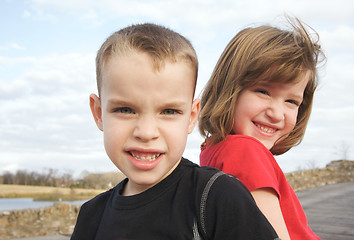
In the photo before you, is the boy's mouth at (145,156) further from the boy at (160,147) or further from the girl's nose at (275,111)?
the girl's nose at (275,111)

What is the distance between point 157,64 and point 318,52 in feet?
3.93

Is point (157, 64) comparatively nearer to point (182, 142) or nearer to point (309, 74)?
point (182, 142)

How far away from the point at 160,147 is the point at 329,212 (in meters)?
5.04

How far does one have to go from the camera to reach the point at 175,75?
4.27 ft

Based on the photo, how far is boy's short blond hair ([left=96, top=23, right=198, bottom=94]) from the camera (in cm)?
130

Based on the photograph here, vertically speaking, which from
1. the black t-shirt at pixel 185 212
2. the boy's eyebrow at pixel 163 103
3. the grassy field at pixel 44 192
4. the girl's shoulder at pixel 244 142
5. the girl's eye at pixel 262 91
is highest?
the girl's eye at pixel 262 91

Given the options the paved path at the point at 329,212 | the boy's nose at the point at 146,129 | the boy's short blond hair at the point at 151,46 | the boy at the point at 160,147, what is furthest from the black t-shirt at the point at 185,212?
the paved path at the point at 329,212

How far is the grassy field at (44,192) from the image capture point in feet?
14.9

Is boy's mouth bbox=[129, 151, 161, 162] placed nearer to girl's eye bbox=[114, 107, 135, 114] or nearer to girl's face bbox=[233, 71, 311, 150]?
girl's eye bbox=[114, 107, 135, 114]

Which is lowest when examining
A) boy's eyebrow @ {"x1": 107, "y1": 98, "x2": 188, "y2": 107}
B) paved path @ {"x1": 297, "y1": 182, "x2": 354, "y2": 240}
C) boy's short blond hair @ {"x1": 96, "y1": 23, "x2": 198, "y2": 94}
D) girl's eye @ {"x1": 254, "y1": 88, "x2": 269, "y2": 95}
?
paved path @ {"x1": 297, "y1": 182, "x2": 354, "y2": 240}

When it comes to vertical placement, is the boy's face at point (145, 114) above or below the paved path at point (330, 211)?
above

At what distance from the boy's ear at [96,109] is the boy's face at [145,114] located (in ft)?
0.43

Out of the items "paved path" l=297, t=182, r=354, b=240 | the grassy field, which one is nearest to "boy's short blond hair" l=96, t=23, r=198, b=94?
"paved path" l=297, t=182, r=354, b=240

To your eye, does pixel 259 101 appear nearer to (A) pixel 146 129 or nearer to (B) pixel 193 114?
(B) pixel 193 114
